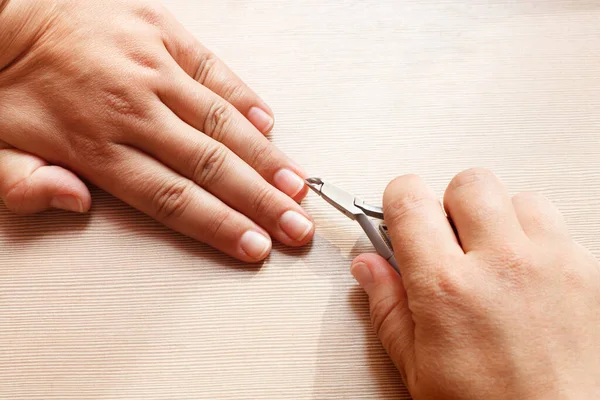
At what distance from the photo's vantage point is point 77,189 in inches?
24.0

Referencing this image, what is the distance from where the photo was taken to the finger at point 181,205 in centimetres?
59

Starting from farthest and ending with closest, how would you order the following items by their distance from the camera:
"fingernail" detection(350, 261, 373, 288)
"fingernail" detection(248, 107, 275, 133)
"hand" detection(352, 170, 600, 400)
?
"fingernail" detection(248, 107, 275, 133) → "fingernail" detection(350, 261, 373, 288) → "hand" detection(352, 170, 600, 400)

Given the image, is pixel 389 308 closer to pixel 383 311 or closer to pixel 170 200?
pixel 383 311

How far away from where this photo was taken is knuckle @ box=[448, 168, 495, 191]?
536 millimetres

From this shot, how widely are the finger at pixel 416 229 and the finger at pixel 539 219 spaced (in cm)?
8

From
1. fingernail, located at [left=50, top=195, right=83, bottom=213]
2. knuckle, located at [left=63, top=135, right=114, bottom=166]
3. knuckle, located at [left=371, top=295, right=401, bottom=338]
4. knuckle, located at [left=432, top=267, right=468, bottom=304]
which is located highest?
knuckle, located at [left=432, top=267, right=468, bottom=304]

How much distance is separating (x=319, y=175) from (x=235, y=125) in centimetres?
13

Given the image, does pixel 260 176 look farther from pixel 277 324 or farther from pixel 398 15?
pixel 398 15

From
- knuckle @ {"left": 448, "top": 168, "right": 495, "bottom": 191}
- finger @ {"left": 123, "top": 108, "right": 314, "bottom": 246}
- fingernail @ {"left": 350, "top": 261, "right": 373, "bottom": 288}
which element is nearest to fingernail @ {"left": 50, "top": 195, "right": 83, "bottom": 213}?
finger @ {"left": 123, "top": 108, "right": 314, "bottom": 246}

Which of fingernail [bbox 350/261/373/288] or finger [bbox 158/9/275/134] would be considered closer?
fingernail [bbox 350/261/373/288]

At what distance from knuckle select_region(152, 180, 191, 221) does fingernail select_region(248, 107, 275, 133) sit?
14cm

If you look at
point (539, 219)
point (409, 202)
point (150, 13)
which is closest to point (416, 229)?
point (409, 202)

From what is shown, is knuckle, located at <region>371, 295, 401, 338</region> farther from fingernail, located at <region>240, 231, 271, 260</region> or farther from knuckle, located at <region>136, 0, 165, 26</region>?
knuckle, located at <region>136, 0, 165, 26</region>

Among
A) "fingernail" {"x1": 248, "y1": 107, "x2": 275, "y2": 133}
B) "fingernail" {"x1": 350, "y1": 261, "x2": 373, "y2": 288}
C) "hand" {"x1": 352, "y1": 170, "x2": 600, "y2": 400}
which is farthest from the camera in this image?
"fingernail" {"x1": 248, "y1": 107, "x2": 275, "y2": 133}
